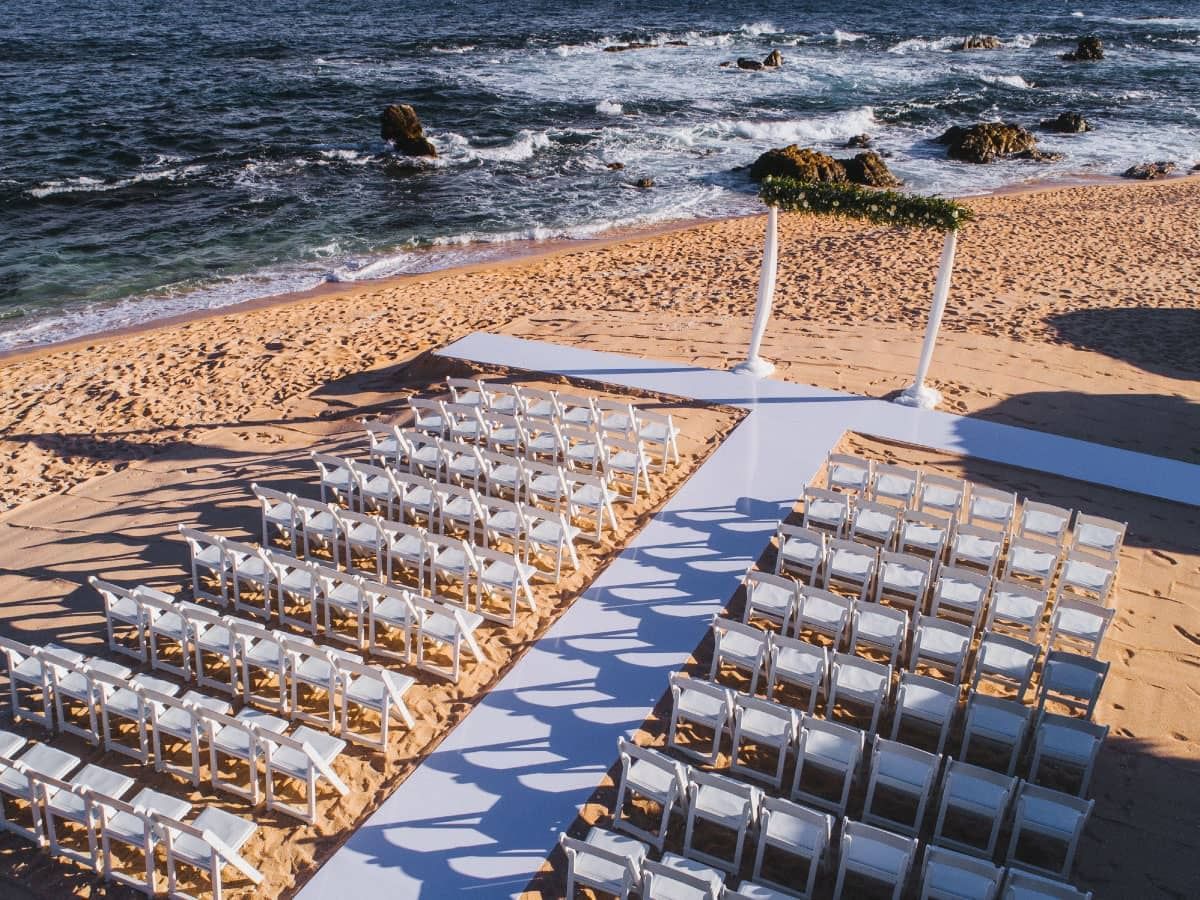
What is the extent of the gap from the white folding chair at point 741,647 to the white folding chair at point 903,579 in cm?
141

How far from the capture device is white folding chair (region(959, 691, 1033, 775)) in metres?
6.53

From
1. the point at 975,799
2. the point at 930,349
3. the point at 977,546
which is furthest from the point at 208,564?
the point at 930,349

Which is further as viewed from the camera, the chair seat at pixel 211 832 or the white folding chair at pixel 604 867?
the chair seat at pixel 211 832

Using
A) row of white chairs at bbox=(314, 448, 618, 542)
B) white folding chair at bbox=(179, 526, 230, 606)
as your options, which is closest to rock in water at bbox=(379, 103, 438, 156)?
row of white chairs at bbox=(314, 448, 618, 542)

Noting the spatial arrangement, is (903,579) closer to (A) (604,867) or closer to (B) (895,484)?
(B) (895,484)

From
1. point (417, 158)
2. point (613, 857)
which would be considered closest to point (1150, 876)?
point (613, 857)

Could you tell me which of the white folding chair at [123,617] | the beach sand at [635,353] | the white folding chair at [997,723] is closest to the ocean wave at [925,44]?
the beach sand at [635,353]

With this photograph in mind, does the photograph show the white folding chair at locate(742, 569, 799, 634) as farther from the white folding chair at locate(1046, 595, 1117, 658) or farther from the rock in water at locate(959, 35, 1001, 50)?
the rock in water at locate(959, 35, 1001, 50)

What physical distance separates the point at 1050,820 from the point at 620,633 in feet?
11.2

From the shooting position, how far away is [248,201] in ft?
89.9

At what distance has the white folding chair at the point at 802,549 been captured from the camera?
27.4 ft

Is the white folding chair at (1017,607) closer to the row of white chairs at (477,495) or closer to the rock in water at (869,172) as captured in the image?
the row of white chairs at (477,495)

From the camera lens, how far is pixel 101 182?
96.2 feet

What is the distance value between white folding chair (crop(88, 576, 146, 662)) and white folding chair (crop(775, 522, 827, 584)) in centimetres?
506
